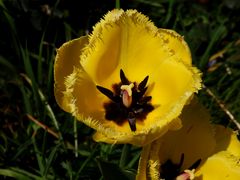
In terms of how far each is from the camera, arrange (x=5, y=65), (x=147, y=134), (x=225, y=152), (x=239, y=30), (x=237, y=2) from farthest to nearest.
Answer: (x=239, y=30) < (x=237, y=2) < (x=5, y=65) < (x=225, y=152) < (x=147, y=134)

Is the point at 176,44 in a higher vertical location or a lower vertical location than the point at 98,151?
higher

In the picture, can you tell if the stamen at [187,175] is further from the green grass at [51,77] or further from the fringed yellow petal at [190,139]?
the green grass at [51,77]

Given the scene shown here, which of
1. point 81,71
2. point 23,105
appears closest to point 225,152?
point 81,71

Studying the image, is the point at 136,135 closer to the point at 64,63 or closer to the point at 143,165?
the point at 143,165

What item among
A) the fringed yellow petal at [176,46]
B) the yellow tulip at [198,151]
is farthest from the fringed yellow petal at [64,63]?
the yellow tulip at [198,151]

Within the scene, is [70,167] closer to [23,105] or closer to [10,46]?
[23,105]

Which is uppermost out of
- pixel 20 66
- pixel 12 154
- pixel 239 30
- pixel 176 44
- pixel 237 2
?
pixel 176 44

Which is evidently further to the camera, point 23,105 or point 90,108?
point 23,105

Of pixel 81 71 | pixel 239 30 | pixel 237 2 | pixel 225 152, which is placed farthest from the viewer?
pixel 239 30
